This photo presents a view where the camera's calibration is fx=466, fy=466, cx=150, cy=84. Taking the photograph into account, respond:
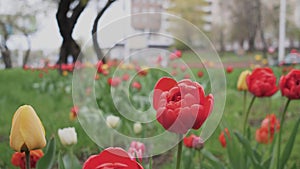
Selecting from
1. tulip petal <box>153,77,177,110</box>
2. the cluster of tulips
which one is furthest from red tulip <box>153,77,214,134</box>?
the cluster of tulips

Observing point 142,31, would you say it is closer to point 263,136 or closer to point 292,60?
point 263,136

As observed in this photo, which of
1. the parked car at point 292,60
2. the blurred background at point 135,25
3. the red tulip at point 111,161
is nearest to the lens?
the red tulip at point 111,161

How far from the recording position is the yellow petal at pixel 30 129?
1.35 ft

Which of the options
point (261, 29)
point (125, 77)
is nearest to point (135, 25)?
point (125, 77)

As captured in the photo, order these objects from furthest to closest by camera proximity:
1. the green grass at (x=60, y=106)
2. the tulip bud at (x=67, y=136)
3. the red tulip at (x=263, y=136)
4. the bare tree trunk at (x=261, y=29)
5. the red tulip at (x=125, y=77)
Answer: the bare tree trunk at (x=261, y=29), the red tulip at (x=125, y=77), the green grass at (x=60, y=106), the red tulip at (x=263, y=136), the tulip bud at (x=67, y=136)

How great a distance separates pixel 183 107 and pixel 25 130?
14cm

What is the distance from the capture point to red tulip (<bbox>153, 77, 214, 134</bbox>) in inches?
15.6

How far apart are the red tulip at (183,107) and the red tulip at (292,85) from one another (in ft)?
1.10

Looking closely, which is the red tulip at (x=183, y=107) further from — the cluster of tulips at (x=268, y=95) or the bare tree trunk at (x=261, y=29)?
the bare tree trunk at (x=261, y=29)

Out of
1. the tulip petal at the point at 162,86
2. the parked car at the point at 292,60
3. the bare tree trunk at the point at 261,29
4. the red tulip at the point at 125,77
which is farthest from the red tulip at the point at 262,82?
the bare tree trunk at the point at 261,29

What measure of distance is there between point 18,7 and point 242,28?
2.47 m

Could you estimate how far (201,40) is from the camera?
0.56 m

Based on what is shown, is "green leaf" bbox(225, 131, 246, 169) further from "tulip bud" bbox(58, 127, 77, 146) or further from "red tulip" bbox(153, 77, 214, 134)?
"red tulip" bbox(153, 77, 214, 134)

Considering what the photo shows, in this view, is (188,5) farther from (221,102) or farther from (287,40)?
(287,40)
